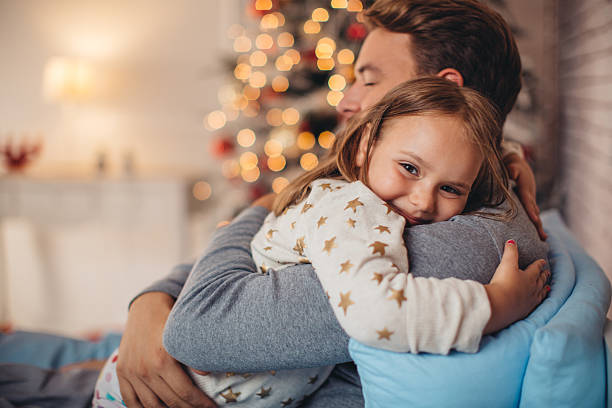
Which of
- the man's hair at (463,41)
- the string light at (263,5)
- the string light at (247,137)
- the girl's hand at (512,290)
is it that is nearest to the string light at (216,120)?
the string light at (247,137)

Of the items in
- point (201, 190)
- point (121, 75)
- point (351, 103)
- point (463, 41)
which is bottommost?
point (201, 190)

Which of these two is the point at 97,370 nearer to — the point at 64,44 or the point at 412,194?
the point at 412,194

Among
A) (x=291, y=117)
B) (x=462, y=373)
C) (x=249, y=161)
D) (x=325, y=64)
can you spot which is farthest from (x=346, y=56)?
(x=462, y=373)

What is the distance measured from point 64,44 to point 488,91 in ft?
13.1

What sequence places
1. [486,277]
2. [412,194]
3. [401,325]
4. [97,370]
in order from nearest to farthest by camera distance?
[401,325] → [486,277] → [412,194] → [97,370]

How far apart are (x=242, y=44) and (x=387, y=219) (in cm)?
347

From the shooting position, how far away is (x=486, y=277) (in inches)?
29.6

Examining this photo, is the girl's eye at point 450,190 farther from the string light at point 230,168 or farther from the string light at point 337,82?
the string light at point 230,168

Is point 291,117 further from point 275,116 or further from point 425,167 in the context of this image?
point 425,167

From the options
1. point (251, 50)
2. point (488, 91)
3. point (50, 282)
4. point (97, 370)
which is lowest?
point (50, 282)

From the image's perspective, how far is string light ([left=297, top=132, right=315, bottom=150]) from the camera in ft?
10.1

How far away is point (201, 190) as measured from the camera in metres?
4.16

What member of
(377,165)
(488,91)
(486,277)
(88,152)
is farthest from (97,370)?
(88,152)

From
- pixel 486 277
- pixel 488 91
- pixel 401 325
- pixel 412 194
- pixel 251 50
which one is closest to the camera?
pixel 401 325
